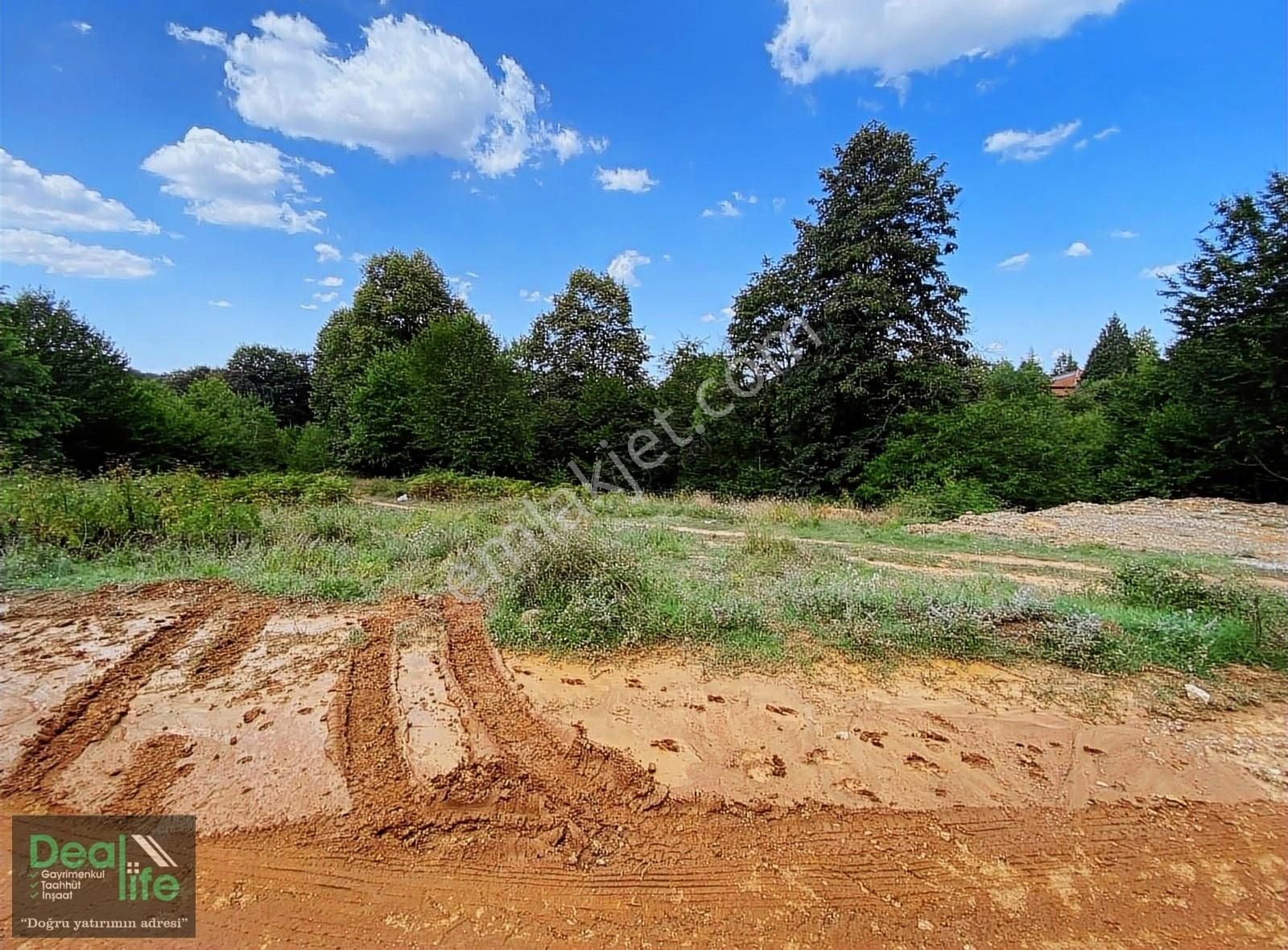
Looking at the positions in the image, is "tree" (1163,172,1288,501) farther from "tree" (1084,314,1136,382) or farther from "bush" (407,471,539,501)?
"tree" (1084,314,1136,382)

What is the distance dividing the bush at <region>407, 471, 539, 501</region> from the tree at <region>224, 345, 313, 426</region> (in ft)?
77.7

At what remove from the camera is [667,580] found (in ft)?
16.3

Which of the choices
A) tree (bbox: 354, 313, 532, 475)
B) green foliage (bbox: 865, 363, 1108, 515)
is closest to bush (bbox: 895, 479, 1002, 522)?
green foliage (bbox: 865, 363, 1108, 515)

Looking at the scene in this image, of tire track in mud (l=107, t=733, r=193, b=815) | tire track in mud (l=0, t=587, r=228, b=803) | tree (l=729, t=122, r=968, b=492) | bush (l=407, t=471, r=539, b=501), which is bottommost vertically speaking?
tire track in mud (l=107, t=733, r=193, b=815)

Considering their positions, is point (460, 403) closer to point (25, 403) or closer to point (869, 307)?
point (25, 403)

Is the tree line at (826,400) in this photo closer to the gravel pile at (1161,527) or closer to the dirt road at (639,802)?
the gravel pile at (1161,527)

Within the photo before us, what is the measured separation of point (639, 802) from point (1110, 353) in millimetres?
50830

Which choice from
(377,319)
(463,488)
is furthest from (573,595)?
(377,319)

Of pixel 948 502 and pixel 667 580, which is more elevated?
pixel 948 502

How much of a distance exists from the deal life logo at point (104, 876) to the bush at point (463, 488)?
11596 mm

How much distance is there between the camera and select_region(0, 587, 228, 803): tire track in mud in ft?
7.72

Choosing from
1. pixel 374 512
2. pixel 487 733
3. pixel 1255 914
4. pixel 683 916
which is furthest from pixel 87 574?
pixel 1255 914

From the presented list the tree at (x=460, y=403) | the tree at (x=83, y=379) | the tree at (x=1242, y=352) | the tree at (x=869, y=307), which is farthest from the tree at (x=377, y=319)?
the tree at (x=1242, y=352)

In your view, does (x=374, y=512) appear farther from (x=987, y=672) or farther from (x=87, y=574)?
(x=987, y=672)
